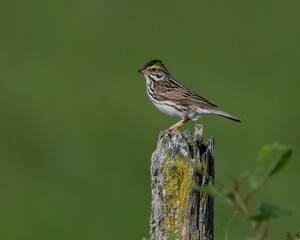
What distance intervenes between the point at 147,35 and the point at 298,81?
4253mm

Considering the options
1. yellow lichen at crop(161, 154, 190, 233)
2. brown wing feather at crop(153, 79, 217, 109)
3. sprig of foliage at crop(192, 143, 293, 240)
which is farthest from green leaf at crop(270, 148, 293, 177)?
brown wing feather at crop(153, 79, 217, 109)

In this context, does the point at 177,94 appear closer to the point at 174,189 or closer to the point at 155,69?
the point at 155,69

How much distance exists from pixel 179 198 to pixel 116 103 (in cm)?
1108

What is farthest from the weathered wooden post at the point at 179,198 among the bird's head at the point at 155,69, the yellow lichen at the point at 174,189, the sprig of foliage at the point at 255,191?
the bird's head at the point at 155,69

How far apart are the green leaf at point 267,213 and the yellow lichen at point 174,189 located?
159 cm

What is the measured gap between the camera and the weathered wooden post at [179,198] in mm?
3416

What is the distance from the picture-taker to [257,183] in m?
1.84

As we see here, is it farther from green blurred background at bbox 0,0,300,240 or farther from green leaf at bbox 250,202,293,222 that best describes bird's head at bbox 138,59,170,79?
green leaf at bbox 250,202,293,222

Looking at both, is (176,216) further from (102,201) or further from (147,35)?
(147,35)

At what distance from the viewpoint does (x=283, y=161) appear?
1809 mm

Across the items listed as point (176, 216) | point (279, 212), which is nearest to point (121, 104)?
point (176, 216)

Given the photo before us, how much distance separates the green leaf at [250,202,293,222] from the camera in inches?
72.9

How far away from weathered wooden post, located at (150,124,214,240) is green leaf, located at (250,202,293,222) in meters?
1.47

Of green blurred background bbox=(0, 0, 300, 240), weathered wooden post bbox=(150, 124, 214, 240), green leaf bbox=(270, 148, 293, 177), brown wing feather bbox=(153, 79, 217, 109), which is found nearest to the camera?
green leaf bbox=(270, 148, 293, 177)
